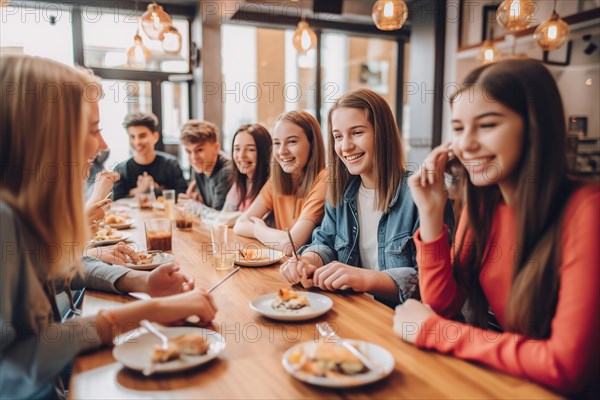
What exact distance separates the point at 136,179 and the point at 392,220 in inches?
140

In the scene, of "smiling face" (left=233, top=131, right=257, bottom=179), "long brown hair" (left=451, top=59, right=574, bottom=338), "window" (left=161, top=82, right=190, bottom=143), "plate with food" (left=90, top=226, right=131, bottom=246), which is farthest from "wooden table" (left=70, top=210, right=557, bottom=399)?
"window" (left=161, top=82, right=190, bottom=143)

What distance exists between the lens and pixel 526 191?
1.11m

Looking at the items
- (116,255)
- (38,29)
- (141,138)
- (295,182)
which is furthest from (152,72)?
(116,255)

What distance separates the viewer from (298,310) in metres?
1.26

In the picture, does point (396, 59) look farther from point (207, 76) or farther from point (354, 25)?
point (207, 76)

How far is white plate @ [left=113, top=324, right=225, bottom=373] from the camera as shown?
3.07 ft

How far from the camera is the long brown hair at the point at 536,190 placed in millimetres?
1072

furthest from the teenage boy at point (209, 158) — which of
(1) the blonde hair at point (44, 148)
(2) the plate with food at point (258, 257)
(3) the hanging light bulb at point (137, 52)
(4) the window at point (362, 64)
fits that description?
(4) the window at point (362, 64)

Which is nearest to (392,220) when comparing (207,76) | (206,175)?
(206,175)

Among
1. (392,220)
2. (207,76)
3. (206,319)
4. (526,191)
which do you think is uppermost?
→ (207,76)

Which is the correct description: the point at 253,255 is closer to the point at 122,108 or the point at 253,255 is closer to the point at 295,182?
the point at 295,182

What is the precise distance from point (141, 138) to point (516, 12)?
136 inches

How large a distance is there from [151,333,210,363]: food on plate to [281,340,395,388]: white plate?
0.57 ft

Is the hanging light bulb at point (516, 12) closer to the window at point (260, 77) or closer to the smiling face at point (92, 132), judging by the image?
the smiling face at point (92, 132)
